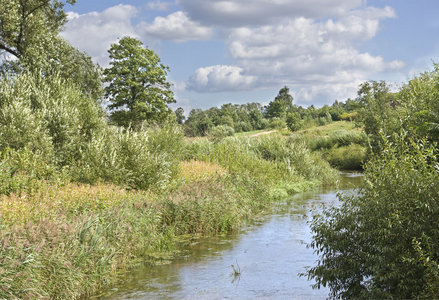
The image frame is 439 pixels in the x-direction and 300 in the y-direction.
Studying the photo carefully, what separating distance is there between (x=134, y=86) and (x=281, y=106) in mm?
47742

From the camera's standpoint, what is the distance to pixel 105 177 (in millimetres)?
16531

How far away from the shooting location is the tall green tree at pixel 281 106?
298ft

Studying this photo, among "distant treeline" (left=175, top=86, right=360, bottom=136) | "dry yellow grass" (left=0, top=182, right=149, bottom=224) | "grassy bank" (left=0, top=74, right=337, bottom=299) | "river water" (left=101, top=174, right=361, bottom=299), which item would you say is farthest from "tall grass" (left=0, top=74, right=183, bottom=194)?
"distant treeline" (left=175, top=86, right=360, bottom=136)

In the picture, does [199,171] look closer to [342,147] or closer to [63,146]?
[63,146]

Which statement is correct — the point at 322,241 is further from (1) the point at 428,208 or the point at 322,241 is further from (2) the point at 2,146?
(2) the point at 2,146

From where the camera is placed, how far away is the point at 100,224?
33.4 feet

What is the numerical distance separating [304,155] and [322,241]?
22.7 m

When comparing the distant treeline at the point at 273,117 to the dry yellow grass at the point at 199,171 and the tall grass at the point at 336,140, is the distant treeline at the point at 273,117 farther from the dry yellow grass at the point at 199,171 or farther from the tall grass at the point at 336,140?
the dry yellow grass at the point at 199,171

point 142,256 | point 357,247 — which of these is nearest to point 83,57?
point 142,256

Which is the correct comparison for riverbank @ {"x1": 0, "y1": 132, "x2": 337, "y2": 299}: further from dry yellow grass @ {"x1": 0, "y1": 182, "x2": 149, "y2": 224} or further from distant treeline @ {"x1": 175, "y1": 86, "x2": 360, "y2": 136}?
distant treeline @ {"x1": 175, "y1": 86, "x2": 360, "y2": 136}

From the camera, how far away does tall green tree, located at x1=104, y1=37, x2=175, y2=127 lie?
155 ft

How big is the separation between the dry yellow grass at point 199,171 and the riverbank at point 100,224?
1.8 inches

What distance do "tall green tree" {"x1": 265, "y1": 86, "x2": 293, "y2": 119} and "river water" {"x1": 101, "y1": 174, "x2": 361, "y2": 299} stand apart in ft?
242

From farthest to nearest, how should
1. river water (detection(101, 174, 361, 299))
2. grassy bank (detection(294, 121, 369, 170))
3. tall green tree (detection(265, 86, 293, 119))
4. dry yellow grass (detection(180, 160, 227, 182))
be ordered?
tall green tree (detection(265, 86, 293, 119)), grassy bank (detection(294, 121, 369, 170)), dry yellow grass (detection(180, 160, 227, 182)), river water (detection(101, 174, 361, 299))
